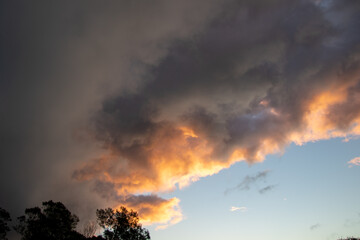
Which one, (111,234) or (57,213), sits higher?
(57,213)

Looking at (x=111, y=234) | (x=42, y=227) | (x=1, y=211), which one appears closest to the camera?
(x=1, y=211)

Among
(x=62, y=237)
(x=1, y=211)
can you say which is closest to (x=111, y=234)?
(x=62, y=237)

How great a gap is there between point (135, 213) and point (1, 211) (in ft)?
118

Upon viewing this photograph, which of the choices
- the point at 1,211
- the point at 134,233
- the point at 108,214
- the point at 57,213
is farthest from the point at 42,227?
the point at 134,233

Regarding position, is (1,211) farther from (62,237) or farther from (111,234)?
(111,234)

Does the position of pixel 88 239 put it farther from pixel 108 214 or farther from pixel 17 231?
pixel 17 231

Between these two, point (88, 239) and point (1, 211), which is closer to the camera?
point (1, 211)

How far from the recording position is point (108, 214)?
74.5 meters

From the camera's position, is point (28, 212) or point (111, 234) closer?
point (28, 212)

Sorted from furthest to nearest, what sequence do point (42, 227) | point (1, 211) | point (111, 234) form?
point (111, 234), point (42, 227), point (1, 211)

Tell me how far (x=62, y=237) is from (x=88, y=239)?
15994mm

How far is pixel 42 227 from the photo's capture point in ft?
194

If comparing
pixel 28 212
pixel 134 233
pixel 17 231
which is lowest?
pixel 134 233

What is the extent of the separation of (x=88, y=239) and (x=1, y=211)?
29.1m
